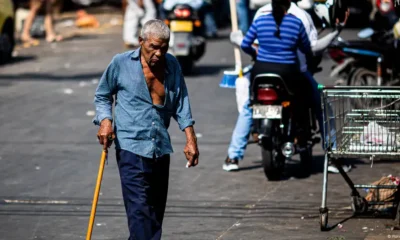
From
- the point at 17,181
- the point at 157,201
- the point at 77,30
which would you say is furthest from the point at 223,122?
the point at 77,30

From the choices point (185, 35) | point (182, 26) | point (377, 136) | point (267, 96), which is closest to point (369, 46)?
point (185, 35)

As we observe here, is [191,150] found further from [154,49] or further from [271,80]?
[271,80]

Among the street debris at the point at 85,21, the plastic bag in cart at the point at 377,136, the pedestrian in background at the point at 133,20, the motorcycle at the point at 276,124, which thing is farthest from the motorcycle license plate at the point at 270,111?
the street debris at the point at 85,21

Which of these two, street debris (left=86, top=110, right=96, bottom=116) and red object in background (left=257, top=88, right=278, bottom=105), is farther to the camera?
street debris (left=86, top=110, right=96, bottom=116)

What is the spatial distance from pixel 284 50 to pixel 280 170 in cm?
116

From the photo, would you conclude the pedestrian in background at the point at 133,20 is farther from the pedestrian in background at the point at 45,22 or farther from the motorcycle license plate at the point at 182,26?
the motorcycle license plate at the point at 182,26

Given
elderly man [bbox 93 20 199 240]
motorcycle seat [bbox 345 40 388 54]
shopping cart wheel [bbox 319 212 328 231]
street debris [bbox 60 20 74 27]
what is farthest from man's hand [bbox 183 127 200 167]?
street debris [bbox 60 20 74 27]

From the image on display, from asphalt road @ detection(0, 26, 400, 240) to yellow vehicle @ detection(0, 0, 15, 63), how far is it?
2.89m

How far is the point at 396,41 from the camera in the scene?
1338 cm

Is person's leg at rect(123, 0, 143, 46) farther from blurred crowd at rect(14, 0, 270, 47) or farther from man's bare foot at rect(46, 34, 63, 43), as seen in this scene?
man's bare foot at rect(46, 34, 63, 43)

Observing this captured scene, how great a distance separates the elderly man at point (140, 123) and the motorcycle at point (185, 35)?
1029cm

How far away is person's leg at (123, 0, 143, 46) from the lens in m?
20.3

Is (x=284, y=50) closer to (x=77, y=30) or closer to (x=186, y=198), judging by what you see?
(x=186, y=198)

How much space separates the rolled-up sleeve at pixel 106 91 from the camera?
6358mm
